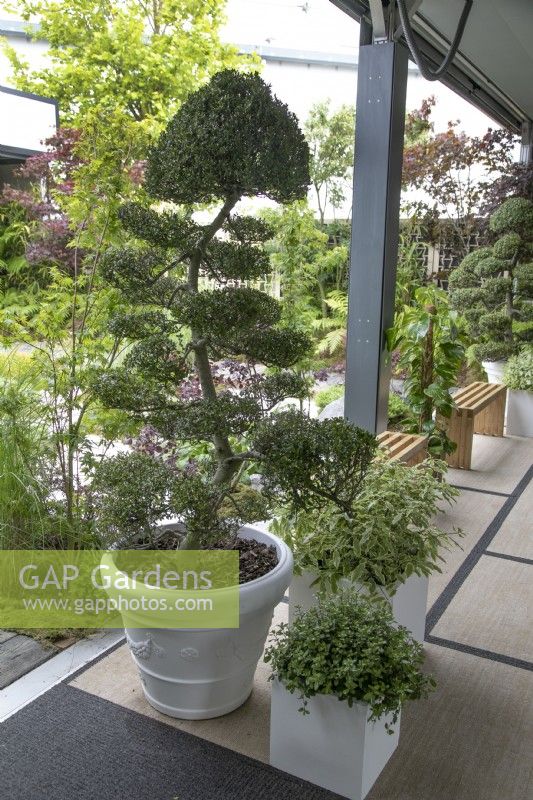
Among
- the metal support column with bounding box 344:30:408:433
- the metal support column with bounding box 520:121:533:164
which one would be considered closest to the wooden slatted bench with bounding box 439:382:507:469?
the metal support column with bounding box 344:30:408:433

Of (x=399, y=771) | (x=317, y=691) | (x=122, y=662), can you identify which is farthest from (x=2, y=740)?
(x=399, y=771)

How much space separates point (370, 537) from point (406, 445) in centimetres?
169

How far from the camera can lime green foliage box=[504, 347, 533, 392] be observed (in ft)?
17.9

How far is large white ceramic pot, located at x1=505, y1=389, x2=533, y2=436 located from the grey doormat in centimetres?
418

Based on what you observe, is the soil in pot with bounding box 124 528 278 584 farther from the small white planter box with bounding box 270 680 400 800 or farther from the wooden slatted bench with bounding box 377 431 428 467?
the wooden slatted bench with bounding box 377 431 428 467

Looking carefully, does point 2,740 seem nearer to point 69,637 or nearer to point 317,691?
point 69,637

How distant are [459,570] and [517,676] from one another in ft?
2.66

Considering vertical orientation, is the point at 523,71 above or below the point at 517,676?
above

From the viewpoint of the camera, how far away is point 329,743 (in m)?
1.80

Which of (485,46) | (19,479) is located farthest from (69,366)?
(485,46)

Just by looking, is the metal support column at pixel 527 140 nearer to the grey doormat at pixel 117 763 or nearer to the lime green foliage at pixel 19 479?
the lime green foliage at pixel 19 479

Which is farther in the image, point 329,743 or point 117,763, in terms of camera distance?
point 117,763

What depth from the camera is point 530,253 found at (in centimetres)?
645

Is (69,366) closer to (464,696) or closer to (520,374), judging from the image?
(464,696)
